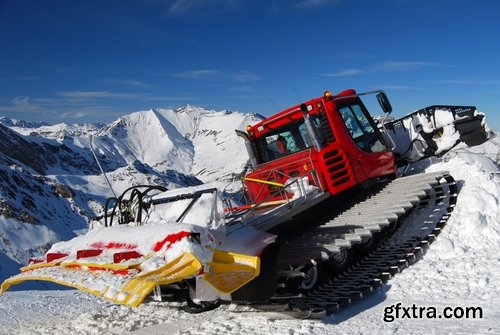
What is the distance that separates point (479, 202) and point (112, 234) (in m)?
6.12

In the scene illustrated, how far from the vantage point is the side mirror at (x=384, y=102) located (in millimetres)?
9539

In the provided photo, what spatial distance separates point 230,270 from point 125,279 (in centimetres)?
106

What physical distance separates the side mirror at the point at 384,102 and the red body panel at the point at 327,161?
1.34ft

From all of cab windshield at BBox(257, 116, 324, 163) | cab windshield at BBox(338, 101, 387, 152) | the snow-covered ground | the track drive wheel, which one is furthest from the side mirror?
the track drive wheel

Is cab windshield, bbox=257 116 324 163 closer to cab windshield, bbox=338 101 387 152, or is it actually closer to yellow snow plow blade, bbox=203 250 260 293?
cab windshield, bbox=338 101 387 152

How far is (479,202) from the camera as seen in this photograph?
8594 mm

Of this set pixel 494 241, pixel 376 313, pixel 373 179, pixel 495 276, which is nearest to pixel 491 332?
pixel 376 313

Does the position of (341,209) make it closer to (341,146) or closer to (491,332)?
(341,146)

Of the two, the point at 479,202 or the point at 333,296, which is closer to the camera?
the point at 333,296

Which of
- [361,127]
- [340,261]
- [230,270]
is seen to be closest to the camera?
[230,270]

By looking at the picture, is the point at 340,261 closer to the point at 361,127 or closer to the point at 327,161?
the point at 327,161

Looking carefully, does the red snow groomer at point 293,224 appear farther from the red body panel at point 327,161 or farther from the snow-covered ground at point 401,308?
the snow-covered ground at point 401,308

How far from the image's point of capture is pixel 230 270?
5.16 m

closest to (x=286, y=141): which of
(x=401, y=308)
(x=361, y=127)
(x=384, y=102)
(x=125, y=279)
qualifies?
(x=361, y=127)
